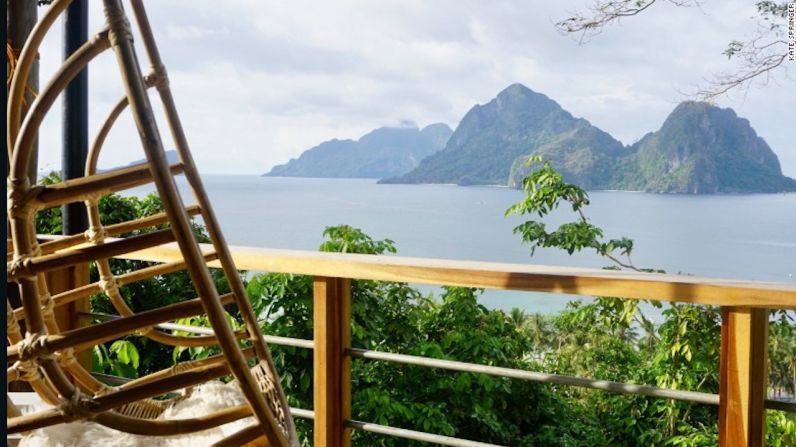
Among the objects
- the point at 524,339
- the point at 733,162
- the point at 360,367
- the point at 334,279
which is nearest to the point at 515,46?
the point at 733,162

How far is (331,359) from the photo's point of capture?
66.6 inches

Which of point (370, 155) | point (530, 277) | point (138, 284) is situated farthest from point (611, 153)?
point (530, 277)

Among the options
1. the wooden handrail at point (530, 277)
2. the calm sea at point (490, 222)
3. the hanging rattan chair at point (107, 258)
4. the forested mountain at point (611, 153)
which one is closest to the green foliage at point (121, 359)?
the wooden handrail at point (530, 277)

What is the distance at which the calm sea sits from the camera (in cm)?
1447

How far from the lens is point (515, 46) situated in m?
19.4

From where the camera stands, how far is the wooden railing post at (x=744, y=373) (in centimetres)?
125

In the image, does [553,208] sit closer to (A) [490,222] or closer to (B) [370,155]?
(A) [490,222]

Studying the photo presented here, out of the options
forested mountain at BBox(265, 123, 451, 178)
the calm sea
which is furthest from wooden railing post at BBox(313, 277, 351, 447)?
forested mountain at BBox(265, 123, 451, 178)

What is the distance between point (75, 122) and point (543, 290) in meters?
1.52

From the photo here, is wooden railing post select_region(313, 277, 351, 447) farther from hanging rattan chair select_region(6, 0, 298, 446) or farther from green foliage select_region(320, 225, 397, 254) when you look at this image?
green foliage select_region(320, 225, 397, 254)

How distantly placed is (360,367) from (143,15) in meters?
3.80

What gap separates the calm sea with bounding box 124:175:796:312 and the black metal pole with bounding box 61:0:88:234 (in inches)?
403

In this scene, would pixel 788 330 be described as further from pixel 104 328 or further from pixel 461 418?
pixel 104 328

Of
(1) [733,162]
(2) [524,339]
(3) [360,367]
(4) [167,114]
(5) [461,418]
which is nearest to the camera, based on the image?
(4) [167,114]
